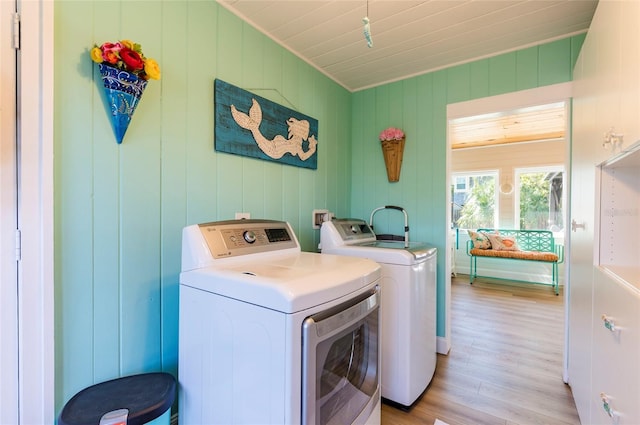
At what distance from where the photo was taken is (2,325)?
1034 millimetres

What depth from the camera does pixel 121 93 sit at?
1.20 metres

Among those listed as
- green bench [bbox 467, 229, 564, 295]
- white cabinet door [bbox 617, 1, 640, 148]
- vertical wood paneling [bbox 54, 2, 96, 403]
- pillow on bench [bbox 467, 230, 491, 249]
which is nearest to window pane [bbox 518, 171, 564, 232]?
green bench [bbox 467, 229, 564, 295]

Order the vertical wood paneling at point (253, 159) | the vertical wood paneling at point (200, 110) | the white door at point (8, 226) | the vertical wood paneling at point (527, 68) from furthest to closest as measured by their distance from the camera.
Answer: the vertical wood paneling at point (527, 68) → the vertical wood paneling at point (253, 159) → the vertical wood paneling at point (200, 110) → the white door at point (8, 226)

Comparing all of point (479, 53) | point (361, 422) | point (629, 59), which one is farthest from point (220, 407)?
point (479, 53)

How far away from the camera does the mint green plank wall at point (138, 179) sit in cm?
116

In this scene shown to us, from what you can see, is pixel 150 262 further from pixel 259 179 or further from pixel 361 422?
pixel 361 422

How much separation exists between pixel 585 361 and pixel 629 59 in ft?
4.66

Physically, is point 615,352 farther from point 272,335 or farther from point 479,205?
point 479,205

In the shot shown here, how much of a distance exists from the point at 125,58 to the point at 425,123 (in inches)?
88.0

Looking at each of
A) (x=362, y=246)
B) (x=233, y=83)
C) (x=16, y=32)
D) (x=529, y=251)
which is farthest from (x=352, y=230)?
(x=529, y=251)

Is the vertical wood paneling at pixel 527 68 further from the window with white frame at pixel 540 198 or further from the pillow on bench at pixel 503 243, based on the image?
the window with white frame at pixel 540 198

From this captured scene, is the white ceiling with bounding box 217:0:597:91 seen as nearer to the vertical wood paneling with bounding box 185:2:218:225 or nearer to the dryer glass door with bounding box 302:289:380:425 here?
the vertical wood paneling with bounding box 185:2:218:225

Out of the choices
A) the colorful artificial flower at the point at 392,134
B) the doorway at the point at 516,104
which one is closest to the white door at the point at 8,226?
the colorful artificial flower at the point at 392,134

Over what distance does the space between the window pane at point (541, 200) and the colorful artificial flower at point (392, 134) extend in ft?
13.4
